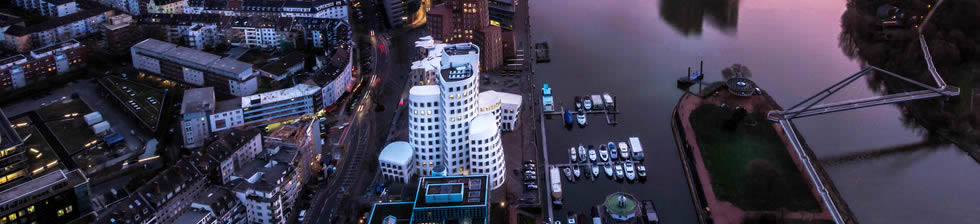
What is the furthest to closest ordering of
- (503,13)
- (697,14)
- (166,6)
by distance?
(697,14)
(166,6)
(503,13)

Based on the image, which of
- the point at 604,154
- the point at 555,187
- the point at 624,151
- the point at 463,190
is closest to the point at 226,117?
the point at 463,190

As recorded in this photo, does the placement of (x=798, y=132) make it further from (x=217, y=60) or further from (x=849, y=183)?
(x=217, y=60)

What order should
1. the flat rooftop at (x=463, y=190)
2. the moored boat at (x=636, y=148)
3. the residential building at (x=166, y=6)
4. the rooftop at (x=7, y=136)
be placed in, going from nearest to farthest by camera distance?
the flat rooftop at (x=463, y=190) < the rooftop at (x=7, y=136) < the moored boat at (x=636, y=148) < the residential building at (x=166, y=6)

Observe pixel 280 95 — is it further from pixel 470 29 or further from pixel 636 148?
pixel 636 148

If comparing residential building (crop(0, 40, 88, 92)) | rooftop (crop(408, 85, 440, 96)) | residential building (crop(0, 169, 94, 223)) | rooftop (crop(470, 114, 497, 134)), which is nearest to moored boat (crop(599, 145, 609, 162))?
rooftop (crop(470, 114, 497, 134))

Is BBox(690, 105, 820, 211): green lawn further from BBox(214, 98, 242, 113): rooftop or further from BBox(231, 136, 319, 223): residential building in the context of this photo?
BBox(214, 98, 242, 113): rooftop

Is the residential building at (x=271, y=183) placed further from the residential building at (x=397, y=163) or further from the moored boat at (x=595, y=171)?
the moored boat at (x=595, y=171)

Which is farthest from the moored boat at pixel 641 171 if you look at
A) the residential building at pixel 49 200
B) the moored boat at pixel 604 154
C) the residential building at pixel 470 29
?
the residential building at pixel 49 200
